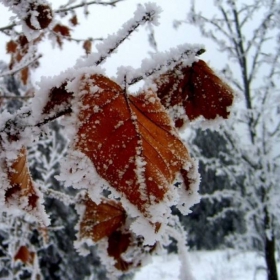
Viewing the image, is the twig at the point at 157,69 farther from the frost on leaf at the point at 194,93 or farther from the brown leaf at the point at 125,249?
the brown leaf at the point at 125,249

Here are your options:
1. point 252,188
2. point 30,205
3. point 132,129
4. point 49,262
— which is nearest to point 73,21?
point 30,205

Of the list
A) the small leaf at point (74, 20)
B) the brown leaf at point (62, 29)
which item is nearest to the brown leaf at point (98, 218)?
the brown leaf at point (62, 29)

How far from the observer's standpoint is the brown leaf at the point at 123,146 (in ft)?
1.60

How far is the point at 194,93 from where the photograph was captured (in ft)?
2.56

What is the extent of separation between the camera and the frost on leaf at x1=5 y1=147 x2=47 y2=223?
0.61 meters

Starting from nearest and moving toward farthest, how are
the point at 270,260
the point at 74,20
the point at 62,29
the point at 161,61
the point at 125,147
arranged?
the point at 125,147 < the point at 161,61 < the point at 62,29 < the point at 74,20 < the point at 270,260

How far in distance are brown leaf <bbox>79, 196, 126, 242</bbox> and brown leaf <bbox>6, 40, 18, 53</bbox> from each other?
122 cm

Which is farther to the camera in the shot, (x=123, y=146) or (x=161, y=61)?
(x=161, y=61)

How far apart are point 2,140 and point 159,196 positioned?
0.29 meters

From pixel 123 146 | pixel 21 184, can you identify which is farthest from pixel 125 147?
pixel 21 184

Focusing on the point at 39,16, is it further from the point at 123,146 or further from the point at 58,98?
the point at 123,146

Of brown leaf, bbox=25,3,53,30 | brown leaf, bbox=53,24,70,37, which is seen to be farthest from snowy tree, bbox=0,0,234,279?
brown leaf, bbox=53,24,70,37

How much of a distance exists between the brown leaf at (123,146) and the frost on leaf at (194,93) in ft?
0.77

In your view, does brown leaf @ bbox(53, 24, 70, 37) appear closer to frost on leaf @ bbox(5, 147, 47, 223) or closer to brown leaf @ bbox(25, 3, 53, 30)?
brown leaf @ bbox(25, 3, 53, 30)
